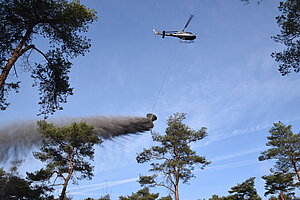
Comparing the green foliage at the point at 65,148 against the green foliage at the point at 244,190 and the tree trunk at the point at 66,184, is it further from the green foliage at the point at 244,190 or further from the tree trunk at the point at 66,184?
the green foliage at the point at 244,190

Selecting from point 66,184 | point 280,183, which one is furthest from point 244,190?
point 66,184

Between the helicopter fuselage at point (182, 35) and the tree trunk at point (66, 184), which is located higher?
the helicopter fuselage at point (182, 35)

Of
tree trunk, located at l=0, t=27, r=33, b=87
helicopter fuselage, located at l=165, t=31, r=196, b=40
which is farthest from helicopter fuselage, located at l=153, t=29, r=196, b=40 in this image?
tree trunk, located at l=0, t=27, r=33, b=87

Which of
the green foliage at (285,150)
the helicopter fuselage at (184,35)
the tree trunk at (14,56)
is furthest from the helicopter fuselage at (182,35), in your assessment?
the green foliage at (285,150)

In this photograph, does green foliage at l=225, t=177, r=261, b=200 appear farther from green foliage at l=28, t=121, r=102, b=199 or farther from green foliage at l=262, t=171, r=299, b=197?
green foliage at l=28, t=121, r=102, b=199

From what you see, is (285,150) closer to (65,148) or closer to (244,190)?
(244,190)

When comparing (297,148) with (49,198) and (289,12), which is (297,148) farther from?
(49,198)

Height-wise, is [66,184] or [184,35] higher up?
[184,35]

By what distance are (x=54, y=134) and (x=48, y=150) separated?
88.6 inches

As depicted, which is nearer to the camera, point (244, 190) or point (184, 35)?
point (184, 35)

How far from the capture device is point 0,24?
9.09m

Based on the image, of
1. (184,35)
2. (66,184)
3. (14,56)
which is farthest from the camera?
(66,184)

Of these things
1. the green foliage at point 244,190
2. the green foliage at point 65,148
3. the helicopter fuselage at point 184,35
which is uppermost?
the helicopter fuselage at point 184,35

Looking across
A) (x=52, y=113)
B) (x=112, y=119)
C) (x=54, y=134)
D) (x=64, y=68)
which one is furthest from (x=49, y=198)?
(x=64, y=68)
